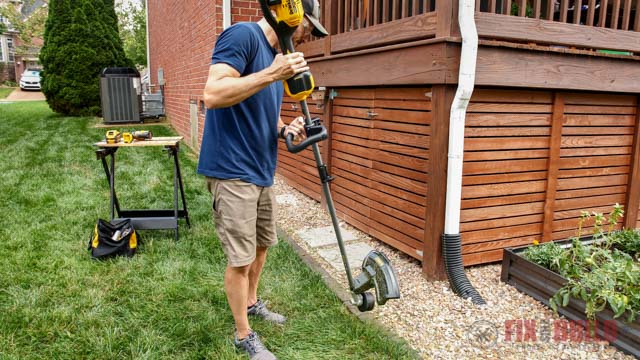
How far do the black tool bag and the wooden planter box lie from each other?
2.59 meters

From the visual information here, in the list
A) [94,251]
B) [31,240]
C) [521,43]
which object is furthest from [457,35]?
[31,240]

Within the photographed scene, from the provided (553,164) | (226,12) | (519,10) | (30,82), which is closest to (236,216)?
(519,10)

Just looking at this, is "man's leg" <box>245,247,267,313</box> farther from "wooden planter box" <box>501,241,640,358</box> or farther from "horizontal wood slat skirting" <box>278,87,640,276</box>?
"wooden planter box" <box>501,241,640,358</box>

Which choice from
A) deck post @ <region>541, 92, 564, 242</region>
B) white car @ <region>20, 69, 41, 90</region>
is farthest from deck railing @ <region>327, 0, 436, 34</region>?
white car @ <region>20, 69, 41, 90</region>

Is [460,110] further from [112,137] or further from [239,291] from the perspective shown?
[112,137]

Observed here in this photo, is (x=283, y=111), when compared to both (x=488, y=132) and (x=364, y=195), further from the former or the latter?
(x=488, y=132)

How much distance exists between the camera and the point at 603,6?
138 inches

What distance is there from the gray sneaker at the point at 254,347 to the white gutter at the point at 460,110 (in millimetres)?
1431

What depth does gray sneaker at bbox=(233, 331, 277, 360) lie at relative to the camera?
2.32m

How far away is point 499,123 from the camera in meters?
3.38

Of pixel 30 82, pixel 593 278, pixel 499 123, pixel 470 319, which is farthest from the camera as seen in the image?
pixel 30 82

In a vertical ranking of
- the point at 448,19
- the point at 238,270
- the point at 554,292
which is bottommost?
the point at 554,292

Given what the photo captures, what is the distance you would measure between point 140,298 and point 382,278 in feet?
4.87

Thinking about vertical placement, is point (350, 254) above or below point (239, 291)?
below
